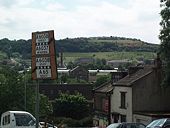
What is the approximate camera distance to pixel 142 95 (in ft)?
171

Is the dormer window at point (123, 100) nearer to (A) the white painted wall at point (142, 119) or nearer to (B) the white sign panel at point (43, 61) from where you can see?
(A) the white painted wall at point (142, 119)

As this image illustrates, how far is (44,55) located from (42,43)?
0.31m

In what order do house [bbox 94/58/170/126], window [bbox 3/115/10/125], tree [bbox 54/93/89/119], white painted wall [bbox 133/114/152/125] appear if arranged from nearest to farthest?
window [bbox 3/115/10/125], white painted wall [bbox 133/114/152/125], house [bbox 94/58/170/126], tree [bbox 54/93/89/119]

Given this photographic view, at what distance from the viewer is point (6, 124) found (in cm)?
2917

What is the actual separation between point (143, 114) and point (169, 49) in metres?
6.90

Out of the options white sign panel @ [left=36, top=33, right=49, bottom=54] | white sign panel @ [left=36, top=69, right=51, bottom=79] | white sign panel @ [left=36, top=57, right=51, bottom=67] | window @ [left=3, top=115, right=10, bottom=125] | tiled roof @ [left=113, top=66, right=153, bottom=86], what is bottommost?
window @ [left=3, top=115, right=10, bottom=125]

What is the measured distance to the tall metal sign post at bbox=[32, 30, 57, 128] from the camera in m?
12.4

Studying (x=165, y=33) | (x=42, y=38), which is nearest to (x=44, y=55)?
(x=42, y=38)

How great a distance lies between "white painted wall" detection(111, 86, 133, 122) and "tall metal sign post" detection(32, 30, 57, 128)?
39516mm

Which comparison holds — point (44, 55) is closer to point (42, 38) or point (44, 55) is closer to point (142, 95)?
point (42, 38)

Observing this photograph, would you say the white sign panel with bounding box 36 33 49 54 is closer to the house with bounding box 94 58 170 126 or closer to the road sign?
the road sign

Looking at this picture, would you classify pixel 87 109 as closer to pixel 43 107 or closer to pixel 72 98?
pixel 72 98

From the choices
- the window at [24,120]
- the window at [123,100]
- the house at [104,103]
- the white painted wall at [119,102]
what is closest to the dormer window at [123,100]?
the window at [123,100]

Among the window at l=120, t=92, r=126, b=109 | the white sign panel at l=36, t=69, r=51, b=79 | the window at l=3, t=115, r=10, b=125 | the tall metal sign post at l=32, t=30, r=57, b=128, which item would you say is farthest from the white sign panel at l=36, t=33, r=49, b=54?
the window at l=120, t=92, r=126, b=109
